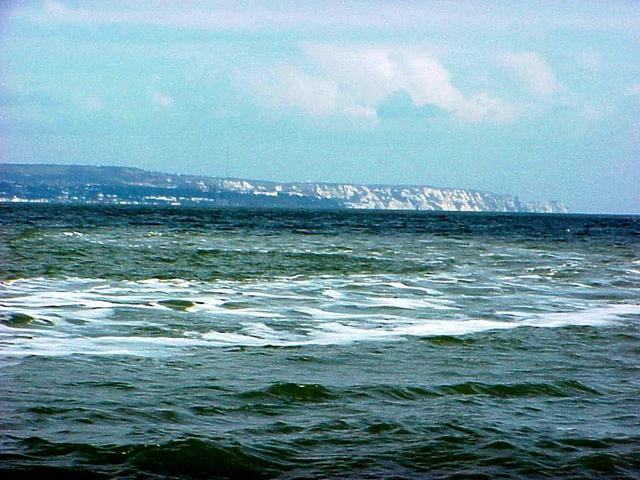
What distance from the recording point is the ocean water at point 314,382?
8.01 m

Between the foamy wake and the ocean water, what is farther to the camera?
the foamy wake

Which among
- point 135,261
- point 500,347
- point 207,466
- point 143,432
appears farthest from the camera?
point 135,261

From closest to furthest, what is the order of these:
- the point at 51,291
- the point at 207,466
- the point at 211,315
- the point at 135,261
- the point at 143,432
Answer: the point at 207,466, the point at 143,432, the point at 211,315, the point at 51,291, the point at 135,261

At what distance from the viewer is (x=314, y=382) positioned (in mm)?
11062

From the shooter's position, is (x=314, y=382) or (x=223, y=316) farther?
(x=223, y=316)

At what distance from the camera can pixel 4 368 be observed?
11406 mm

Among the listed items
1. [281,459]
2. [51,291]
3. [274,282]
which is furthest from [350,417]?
[274,282]

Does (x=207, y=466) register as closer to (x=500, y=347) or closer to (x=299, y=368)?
(x=299, y=368)

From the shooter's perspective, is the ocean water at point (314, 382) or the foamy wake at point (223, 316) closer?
the ocean water at point (314, 382)

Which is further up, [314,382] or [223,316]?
[314,382]

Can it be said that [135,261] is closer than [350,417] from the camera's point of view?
No

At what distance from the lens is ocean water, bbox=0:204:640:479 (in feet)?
26.3

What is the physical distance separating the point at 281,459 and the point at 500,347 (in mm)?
7042

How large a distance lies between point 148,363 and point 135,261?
21402 mm
